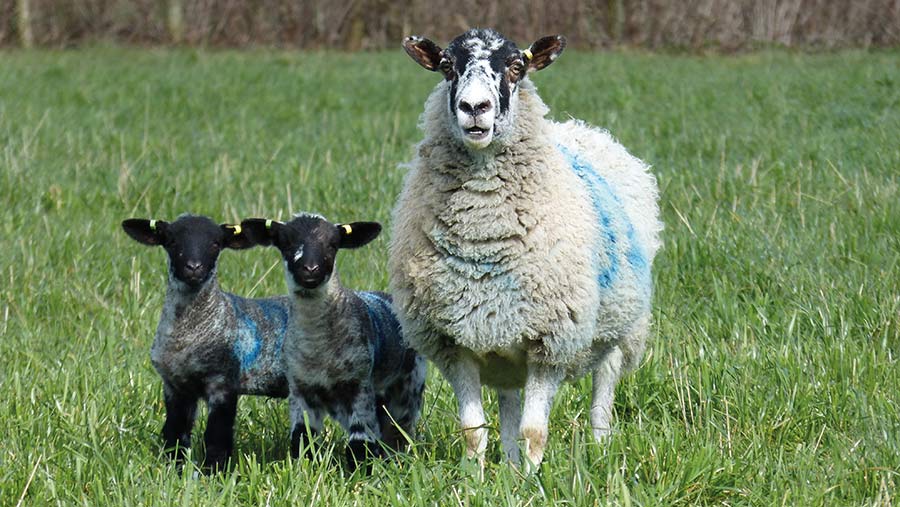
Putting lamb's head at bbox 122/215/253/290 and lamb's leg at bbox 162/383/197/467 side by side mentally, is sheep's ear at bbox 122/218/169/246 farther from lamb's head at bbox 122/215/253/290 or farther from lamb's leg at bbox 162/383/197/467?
lamb's leg at bbox 162/383/197/467

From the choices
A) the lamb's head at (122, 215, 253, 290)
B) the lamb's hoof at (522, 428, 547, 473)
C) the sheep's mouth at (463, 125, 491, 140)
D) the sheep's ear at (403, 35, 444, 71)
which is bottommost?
the lamb's hoof at (522, 428, 547, 473)

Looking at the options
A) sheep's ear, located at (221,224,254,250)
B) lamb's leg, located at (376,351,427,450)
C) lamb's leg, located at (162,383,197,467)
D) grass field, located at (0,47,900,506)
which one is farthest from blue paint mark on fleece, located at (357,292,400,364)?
lamb's leg, located at (162,383,197,467)

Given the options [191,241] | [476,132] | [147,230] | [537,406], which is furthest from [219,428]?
[476,132]

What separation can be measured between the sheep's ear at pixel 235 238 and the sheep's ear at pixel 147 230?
21 cm

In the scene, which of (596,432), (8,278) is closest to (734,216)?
(596,432)

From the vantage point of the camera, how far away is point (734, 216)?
713 cm

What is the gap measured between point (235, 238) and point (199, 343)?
0.39m

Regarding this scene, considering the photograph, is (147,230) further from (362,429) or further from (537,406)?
(537,406)

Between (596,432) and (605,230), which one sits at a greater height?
(605,230)

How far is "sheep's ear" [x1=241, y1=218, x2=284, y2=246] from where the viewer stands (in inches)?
179

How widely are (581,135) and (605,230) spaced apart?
0.83 m

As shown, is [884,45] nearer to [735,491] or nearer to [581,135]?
[581,135]

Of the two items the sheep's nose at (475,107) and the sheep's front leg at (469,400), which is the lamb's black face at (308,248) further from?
the sheep's nose at (475,107)

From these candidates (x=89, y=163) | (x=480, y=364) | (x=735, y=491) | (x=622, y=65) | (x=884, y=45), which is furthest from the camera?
(x=884, y=45)
